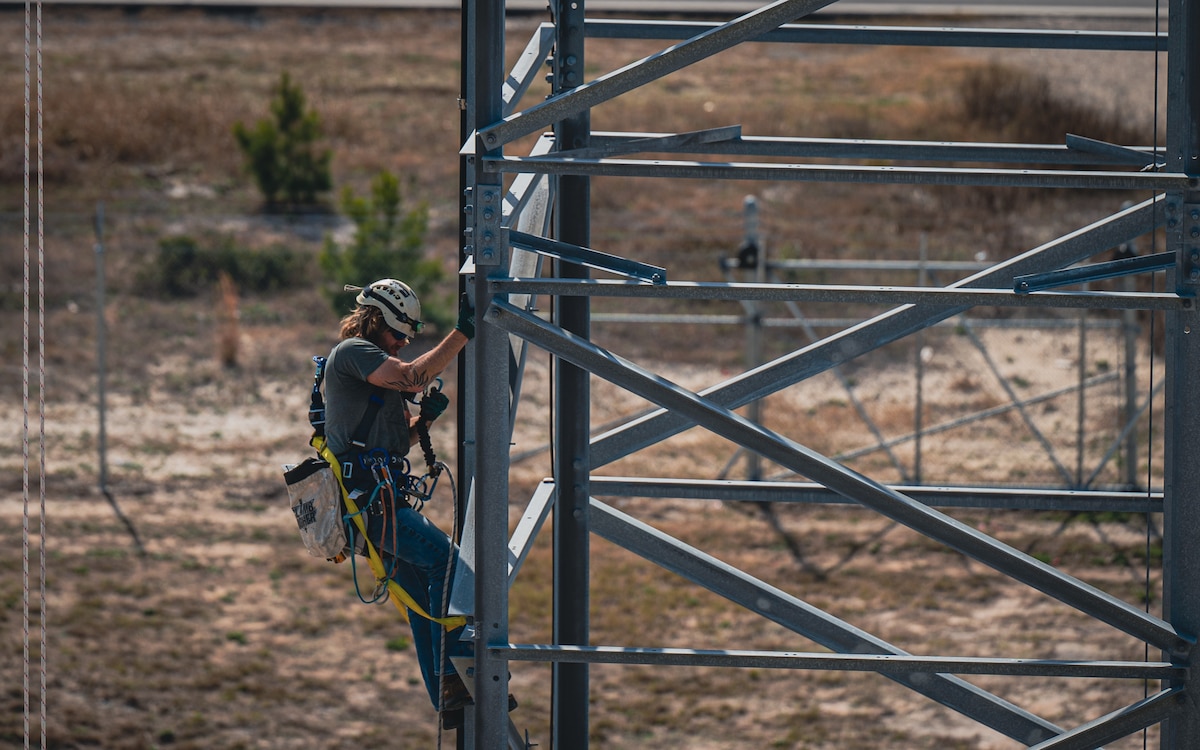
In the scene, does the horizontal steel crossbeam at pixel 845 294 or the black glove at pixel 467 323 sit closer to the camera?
the horizontal steel crossbeam at pixel 845 294

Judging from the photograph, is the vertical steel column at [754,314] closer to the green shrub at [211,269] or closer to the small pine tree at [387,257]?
the small pine tree at [387,257]

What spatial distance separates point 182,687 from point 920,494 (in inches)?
261

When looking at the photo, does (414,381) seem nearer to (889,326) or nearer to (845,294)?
(845,294)

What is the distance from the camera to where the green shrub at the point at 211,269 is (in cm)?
2047

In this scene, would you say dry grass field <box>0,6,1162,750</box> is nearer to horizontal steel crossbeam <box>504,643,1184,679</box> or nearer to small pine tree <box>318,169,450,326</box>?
small pine tree <box>318,169,450,326</box>

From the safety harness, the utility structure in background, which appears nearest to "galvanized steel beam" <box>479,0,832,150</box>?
the utility structure in background

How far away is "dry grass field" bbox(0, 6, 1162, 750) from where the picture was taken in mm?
10492

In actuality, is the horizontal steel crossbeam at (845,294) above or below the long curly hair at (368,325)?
above

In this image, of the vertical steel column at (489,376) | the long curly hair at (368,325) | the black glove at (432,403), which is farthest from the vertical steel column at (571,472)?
the vertical steel column at (489,376)

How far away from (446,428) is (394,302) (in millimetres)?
10994

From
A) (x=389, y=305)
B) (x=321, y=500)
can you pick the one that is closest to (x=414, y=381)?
(x=389, y=305)

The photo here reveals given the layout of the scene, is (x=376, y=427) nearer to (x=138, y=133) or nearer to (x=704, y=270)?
(x=704, y=270)

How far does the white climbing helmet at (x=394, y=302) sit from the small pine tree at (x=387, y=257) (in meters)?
12.2

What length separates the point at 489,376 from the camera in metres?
4.68
